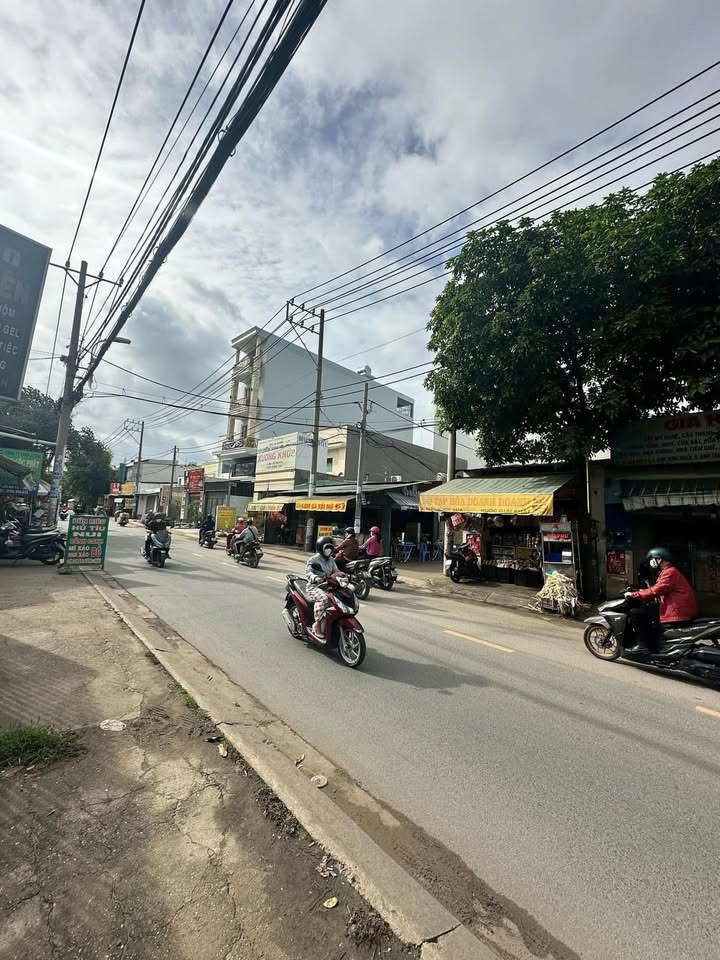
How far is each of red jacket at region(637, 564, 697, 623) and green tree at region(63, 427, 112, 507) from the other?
159 ft

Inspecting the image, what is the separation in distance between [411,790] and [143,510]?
195 feet

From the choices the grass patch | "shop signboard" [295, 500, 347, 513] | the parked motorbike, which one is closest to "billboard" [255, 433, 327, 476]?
"shop signboard" [295, 500, 347, 513]

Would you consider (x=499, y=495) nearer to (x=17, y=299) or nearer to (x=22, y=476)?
(x=17, y=299)

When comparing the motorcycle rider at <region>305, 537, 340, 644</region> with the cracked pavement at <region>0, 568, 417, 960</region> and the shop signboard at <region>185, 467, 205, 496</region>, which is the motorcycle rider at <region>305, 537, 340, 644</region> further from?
the shop signboard at <region>185, 467, 205, 496</region>

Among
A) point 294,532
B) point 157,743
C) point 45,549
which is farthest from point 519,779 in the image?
point 294,532

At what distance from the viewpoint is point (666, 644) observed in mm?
5848

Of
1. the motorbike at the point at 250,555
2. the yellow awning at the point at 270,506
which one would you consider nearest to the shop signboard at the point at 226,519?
the yellow awning at the point at 270,506

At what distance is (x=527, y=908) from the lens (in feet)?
7.27

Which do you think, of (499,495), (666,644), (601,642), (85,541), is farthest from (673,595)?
(85,541)

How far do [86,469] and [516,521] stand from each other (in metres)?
43.4

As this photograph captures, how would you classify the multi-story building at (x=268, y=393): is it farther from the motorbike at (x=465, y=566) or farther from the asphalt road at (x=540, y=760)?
the asphalt road at (x=540, y=760)

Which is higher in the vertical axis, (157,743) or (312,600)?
(312,600)

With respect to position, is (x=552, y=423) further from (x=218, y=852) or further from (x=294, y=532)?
(x=294, y=532)

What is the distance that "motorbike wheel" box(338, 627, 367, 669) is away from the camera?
550 centimetres
